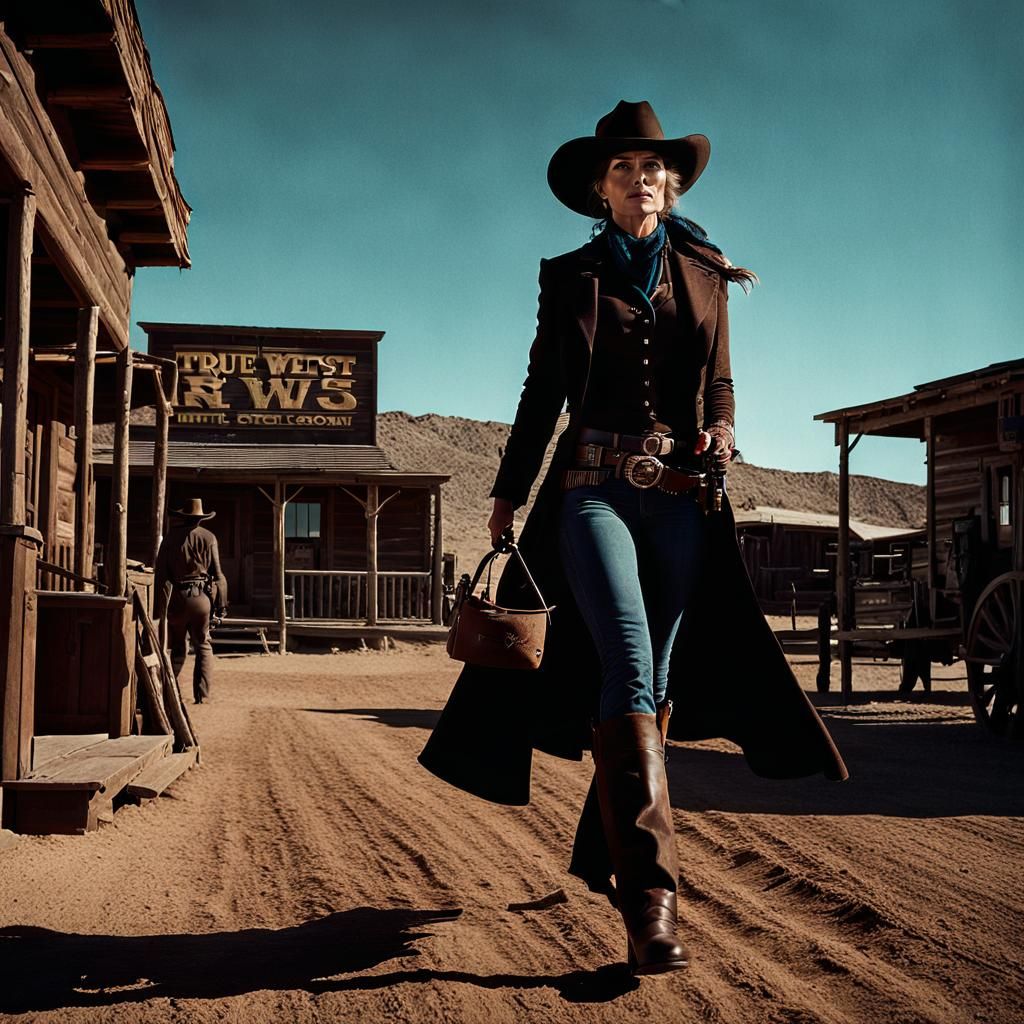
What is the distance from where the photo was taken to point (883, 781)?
6883 mm

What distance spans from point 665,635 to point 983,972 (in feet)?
3.84

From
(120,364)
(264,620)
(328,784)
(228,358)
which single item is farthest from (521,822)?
(228,358)

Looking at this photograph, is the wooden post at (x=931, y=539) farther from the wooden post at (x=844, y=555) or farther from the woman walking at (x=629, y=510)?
the woman walking at (x=629, y=510)

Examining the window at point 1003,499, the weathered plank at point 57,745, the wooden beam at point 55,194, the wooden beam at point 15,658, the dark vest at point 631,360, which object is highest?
the wooden beam at point 55,194

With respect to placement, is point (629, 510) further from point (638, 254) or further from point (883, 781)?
point (883, 781)

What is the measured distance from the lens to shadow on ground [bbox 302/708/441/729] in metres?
10.3

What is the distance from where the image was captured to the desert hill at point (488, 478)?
87062 millimetres

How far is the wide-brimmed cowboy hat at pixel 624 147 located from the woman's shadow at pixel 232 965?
225cm

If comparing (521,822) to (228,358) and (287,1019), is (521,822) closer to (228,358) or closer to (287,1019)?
(287,1019)

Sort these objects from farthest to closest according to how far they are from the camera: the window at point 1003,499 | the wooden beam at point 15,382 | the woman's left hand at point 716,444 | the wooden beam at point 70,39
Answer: the window at point 1003,499 < the wooden beam at point 70,39 < the wooden beam at point 15,382 < the woman's left hand at point 716,444

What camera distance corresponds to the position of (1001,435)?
10.9 meters

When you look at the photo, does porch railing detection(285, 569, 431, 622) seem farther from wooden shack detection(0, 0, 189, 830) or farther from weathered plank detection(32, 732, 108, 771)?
weathered plank detection(32, 732, 108, 771)

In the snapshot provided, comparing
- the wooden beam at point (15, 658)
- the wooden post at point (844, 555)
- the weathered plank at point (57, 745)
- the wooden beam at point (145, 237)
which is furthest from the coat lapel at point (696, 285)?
the wooden post at point (844, 555)

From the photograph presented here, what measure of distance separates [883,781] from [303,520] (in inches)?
765
